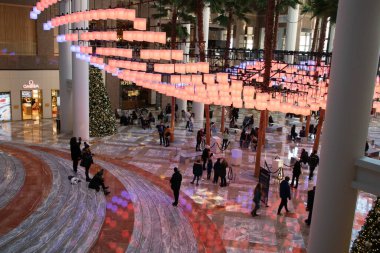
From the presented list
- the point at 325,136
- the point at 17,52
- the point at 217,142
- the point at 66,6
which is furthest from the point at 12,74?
the point at 325,136

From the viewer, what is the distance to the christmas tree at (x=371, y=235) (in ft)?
21.1

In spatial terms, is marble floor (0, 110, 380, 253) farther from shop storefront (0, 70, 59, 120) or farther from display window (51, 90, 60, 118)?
display window (51, 90, 60, 118)

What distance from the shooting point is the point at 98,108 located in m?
21.7

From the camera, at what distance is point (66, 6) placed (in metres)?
22.1

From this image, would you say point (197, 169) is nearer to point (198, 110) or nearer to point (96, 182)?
point (96, 182)

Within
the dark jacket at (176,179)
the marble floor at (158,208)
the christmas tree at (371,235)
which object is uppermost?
the christmas tree at (371,235)

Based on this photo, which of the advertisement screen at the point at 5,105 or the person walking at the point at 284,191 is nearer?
the person walking at the point at 284,191

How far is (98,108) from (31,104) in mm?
7112

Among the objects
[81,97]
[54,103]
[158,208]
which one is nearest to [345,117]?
[158,208]

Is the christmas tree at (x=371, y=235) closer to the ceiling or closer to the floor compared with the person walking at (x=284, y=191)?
closer to the ceiling

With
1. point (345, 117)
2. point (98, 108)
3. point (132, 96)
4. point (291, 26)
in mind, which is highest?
point (291, 26)

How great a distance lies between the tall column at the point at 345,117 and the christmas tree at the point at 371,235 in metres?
0.44

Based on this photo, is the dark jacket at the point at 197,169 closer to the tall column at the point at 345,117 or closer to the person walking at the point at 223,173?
the person walking at the point at 223,173

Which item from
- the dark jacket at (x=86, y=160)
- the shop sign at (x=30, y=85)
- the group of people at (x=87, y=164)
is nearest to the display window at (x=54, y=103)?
the shop sign at (x=30, y=85)
